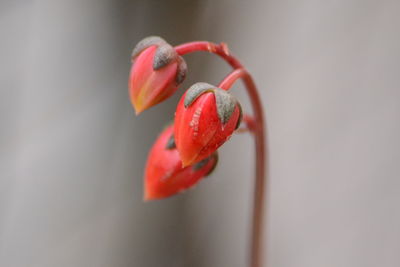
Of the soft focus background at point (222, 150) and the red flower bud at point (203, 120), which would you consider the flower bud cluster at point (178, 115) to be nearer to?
the red flower bud at point (203, 120)

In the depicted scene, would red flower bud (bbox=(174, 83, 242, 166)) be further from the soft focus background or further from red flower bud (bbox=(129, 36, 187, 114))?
the soft focus background

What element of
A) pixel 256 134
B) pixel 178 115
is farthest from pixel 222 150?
pixel 178 115

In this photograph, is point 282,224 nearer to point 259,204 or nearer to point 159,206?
point 159,206

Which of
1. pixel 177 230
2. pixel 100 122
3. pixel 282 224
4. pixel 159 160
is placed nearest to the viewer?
pixel 159 160

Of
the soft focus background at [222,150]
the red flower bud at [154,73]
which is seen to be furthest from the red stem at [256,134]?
the soft focus background at [222,150]

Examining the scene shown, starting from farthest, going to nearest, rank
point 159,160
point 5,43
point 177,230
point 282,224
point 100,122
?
point 177,230 → point 100,122 → point 282,224 → point 5,43 → point 159,160

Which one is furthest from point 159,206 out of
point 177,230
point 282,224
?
point 282,224

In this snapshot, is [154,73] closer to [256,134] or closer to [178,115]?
[178,115]
